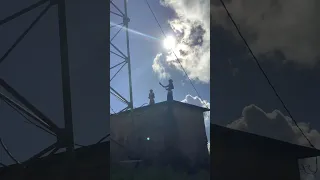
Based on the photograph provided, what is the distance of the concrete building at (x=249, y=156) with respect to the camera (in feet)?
8.36

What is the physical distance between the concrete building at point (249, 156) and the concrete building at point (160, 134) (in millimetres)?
209

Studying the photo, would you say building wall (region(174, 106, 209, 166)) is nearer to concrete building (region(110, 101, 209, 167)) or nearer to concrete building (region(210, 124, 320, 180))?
concrete building (region(110, 101, 209, 167))

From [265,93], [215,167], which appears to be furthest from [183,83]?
[265,93]

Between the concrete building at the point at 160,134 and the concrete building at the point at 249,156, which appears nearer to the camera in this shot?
the concrete building at the point at 160,134

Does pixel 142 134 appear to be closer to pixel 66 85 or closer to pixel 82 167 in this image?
pixel 82 167

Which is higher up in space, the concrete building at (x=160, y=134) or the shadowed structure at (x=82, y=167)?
the concrete building at (x=160, y=134)

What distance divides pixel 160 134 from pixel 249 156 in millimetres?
982

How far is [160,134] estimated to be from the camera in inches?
90.3

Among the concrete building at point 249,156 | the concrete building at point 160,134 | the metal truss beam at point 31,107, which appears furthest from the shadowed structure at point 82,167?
the concrete building at point 249,156

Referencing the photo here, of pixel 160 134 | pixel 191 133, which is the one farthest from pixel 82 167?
pixel 191 133

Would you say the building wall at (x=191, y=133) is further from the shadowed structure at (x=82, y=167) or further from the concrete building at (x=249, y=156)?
the shadowed structure at (x=82, y=167)

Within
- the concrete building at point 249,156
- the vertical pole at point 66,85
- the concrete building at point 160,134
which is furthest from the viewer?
the concrete building at point 249,156

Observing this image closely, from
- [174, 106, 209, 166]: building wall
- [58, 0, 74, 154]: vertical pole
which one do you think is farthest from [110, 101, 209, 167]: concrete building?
[58, 0, 74, 154]: vertical pole

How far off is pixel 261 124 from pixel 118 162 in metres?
1.37
